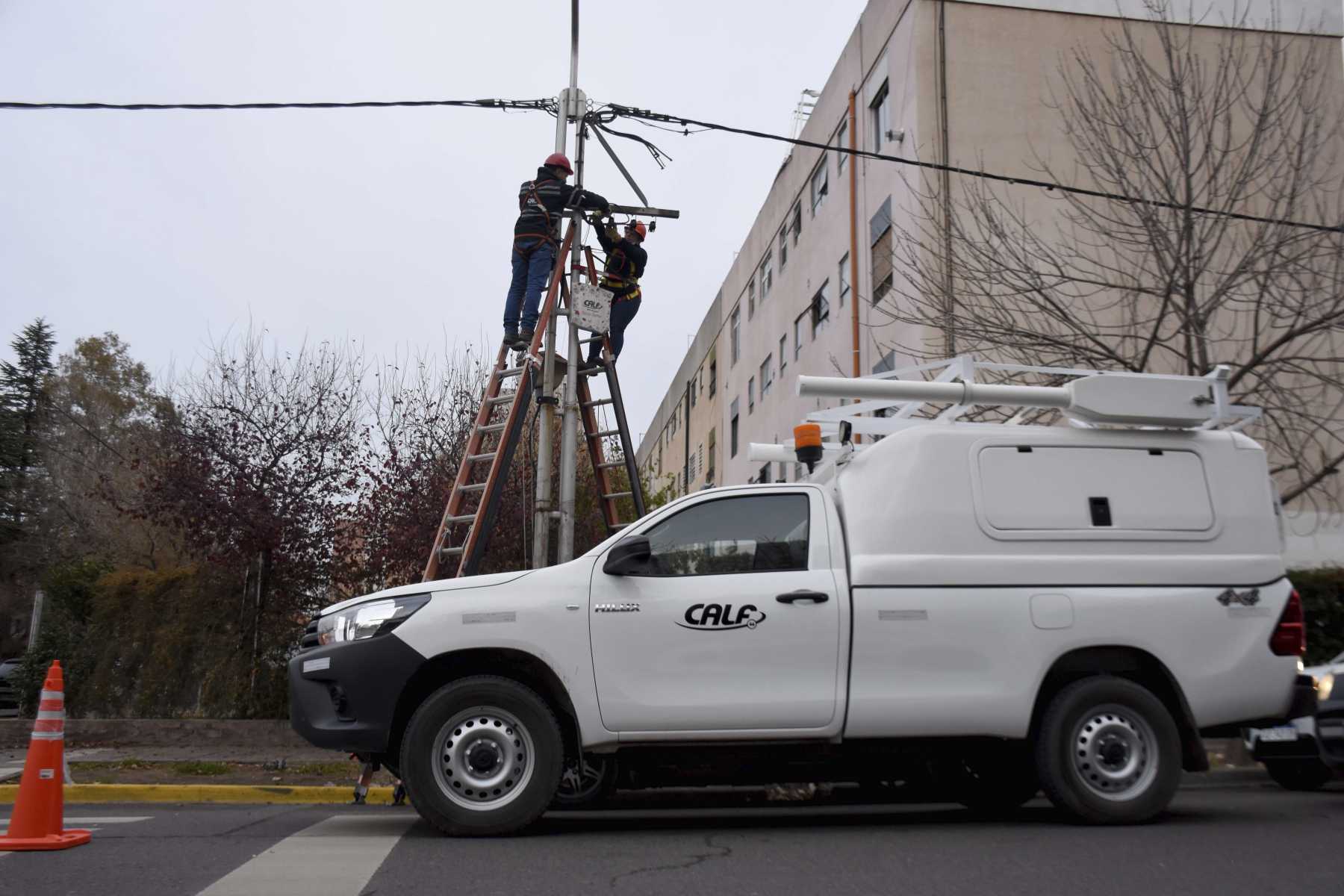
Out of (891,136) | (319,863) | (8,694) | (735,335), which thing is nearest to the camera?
(319,863)

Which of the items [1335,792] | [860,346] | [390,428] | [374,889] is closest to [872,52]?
[860,346]

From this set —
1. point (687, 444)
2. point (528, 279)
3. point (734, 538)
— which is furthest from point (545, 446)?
point (687, 444)

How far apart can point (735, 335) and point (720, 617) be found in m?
26.9

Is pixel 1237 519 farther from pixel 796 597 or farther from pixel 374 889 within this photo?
pixel 374 889

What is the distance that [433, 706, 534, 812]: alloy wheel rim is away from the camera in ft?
19.4

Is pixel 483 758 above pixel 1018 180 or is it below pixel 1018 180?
below

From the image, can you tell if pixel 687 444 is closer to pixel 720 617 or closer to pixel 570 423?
pixel 570 423

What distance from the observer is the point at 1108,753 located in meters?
6.30

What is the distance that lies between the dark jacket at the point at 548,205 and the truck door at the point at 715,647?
572 cm

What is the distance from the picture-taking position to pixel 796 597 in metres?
6.18

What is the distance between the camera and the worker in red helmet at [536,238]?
11117 millimetres

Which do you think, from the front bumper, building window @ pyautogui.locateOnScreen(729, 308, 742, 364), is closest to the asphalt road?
the front bumper

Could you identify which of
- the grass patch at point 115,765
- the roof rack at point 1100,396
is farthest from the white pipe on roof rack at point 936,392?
the grass patch at point 115,765

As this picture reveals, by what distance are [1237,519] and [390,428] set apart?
12.1 meters
